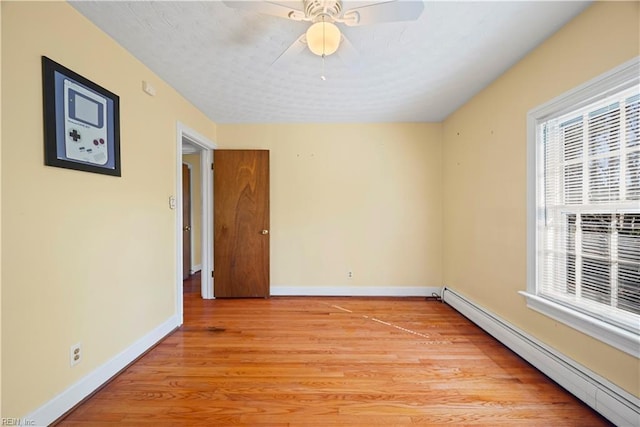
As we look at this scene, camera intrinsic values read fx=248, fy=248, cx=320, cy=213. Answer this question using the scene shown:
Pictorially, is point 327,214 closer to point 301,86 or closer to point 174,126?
point 301,86

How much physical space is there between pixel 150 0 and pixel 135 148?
1048 mm

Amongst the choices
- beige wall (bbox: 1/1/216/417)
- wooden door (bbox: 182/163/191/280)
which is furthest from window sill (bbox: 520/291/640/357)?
wooden door (bbox: 182/163/191/280)

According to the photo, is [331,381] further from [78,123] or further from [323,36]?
[78,123]

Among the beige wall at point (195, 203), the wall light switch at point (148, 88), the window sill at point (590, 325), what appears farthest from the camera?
the beige wall at point (195, 203)

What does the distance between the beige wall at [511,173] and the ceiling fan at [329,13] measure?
116 centimetres

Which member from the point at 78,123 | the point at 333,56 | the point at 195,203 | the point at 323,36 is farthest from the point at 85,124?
the point at 195,203

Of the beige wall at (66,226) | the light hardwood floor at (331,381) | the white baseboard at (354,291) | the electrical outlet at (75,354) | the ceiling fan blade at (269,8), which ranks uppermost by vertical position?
the ceiling fan blade at (269,8)

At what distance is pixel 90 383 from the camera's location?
1609 millimetres

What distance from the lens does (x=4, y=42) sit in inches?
47.2

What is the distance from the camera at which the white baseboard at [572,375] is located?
1.34 metres

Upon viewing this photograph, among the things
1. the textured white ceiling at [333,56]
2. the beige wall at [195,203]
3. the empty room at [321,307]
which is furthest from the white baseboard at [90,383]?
the beige wall at [195,203]

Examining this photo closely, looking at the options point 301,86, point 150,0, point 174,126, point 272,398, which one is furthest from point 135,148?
point 272,398

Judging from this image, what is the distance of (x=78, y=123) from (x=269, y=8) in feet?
4.46

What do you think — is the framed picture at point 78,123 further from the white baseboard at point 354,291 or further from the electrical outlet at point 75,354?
the white baseboard at point 354,291
